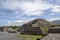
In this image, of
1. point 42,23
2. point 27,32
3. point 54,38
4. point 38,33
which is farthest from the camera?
point 42,23

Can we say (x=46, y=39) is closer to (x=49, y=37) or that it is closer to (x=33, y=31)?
(x=49, y=37)

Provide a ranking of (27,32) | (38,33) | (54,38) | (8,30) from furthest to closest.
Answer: (8,30)
(27,32)
(38,33)
(54,38)

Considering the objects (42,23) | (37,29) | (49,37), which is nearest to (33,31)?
(37,29)

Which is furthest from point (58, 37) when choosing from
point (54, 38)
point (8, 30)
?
point (8, 30)

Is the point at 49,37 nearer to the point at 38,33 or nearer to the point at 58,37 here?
the point at 58,37

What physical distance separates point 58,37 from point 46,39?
272 centimetres

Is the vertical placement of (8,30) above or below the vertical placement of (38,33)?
below

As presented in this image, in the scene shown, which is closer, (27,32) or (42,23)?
(27,32)

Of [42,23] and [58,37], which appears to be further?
[42,23]

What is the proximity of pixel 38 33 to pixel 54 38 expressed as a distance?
56525 mm

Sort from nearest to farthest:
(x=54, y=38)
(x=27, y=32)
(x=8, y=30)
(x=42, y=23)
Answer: (x=54, y=38)
(x=27, y=32)
(x=42, y=23)
(x=8, y=30)

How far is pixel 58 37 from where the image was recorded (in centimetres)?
3972

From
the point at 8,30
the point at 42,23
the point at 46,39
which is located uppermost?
the point at 46,39

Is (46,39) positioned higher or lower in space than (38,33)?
higher
